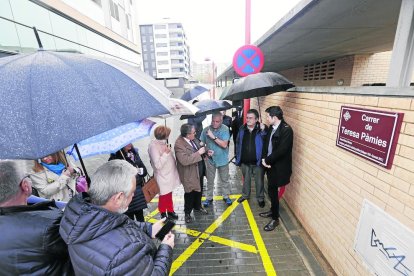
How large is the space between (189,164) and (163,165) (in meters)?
0.43

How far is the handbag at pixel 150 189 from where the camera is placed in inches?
136

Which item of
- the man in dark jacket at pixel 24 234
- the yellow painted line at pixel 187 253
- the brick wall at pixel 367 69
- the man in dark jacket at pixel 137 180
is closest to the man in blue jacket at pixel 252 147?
the yellow painted line at pixel 187 253

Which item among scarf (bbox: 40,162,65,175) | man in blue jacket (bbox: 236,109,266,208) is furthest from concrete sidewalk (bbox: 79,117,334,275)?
scarf (bbox: 40,162,65,175)

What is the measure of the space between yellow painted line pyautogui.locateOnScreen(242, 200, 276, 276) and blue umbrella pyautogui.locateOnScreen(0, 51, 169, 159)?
9.31 ft

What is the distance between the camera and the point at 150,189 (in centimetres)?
356

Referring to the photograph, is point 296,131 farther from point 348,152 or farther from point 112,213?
point 112,213

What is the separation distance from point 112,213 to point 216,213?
331 cm

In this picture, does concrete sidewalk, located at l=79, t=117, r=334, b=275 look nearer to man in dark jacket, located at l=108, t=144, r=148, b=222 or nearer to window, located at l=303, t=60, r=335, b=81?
man in dark jacket, located at l=108, t=144, r=148, b=222

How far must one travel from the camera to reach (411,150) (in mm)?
1769

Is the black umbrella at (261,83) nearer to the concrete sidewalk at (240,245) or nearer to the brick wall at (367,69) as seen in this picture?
the concrete sidewalk at (240,245)

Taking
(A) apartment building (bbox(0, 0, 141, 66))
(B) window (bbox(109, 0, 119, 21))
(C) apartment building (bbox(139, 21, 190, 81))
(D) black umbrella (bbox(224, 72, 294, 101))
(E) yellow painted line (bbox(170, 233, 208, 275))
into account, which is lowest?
(E) yellow painted line (bbox(170, 233, 208, 275))

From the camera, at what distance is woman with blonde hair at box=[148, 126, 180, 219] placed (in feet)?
11.8

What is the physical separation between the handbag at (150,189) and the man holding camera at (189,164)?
51 cm

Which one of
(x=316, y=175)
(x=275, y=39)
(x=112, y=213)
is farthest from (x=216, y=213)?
(x=275, y=39)
